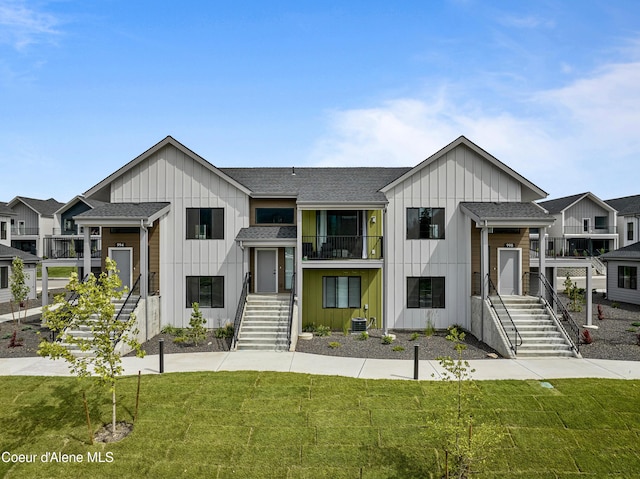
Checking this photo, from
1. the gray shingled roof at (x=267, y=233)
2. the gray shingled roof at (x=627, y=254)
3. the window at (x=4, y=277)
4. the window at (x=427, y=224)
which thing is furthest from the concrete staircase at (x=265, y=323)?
the gray shingled roof at (x=627, y=254)

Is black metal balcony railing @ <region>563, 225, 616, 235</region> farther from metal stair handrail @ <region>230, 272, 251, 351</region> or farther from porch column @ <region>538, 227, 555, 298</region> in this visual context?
metal stair handrail @ <region>230, 272, 251, 351</region>

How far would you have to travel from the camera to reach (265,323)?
16391mm

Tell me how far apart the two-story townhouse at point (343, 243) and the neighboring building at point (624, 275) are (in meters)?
12.6

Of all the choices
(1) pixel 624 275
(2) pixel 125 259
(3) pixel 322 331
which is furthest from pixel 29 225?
(1) pixel 624 275

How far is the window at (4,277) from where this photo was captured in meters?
26.4

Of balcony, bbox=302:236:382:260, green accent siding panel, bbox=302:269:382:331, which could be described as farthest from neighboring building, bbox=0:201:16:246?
green accent siding panel, bbox=302:269:382:331

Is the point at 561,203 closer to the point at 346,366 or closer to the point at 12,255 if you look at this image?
the point at 346,366

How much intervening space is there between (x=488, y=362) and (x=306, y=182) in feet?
39.0

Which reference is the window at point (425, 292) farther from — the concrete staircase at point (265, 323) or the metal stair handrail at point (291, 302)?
the concrete staircase at point (265, 323)

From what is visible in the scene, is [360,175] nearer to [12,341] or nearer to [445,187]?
[445,187]

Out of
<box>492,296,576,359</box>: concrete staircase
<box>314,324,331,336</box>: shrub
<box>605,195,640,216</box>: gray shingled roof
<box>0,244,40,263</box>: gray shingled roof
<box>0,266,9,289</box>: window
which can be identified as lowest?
<box>314,324,331,336</box>: shrub

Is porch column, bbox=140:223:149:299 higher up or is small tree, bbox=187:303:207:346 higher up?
porch column, bbox=140:223:149:299

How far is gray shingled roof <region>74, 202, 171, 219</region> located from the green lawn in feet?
24.6

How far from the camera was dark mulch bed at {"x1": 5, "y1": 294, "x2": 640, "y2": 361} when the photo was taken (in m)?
14.6
